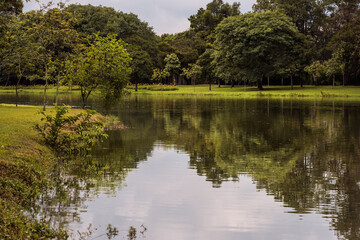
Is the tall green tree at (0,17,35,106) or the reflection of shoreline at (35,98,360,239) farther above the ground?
the tall green tree at (0,17,35,106)

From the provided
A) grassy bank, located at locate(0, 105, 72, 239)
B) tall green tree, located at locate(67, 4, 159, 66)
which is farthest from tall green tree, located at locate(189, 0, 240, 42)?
grassy bank, located at locate(0, 105, 72, 239)

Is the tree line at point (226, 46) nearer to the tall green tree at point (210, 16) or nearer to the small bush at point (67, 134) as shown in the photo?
the tall green tree at point (210, 16)

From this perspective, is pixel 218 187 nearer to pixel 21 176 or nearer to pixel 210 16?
pixel 21 176

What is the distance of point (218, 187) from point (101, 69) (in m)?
23.5

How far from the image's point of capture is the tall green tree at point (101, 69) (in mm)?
37094

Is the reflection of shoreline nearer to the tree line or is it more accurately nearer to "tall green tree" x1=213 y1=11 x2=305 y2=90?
the tree line

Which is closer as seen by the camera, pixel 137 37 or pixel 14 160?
pixel 14 160

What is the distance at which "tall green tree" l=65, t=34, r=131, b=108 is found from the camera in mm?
37094

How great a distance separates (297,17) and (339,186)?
93.5 metres

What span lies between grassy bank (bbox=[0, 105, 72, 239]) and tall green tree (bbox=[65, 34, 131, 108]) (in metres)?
13.7

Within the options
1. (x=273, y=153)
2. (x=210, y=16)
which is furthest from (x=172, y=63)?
(x=273, y=153)

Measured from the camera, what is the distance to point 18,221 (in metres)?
9.18

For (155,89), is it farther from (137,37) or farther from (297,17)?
(297,17)

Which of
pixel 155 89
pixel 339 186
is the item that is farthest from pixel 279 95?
pixel 339 186
